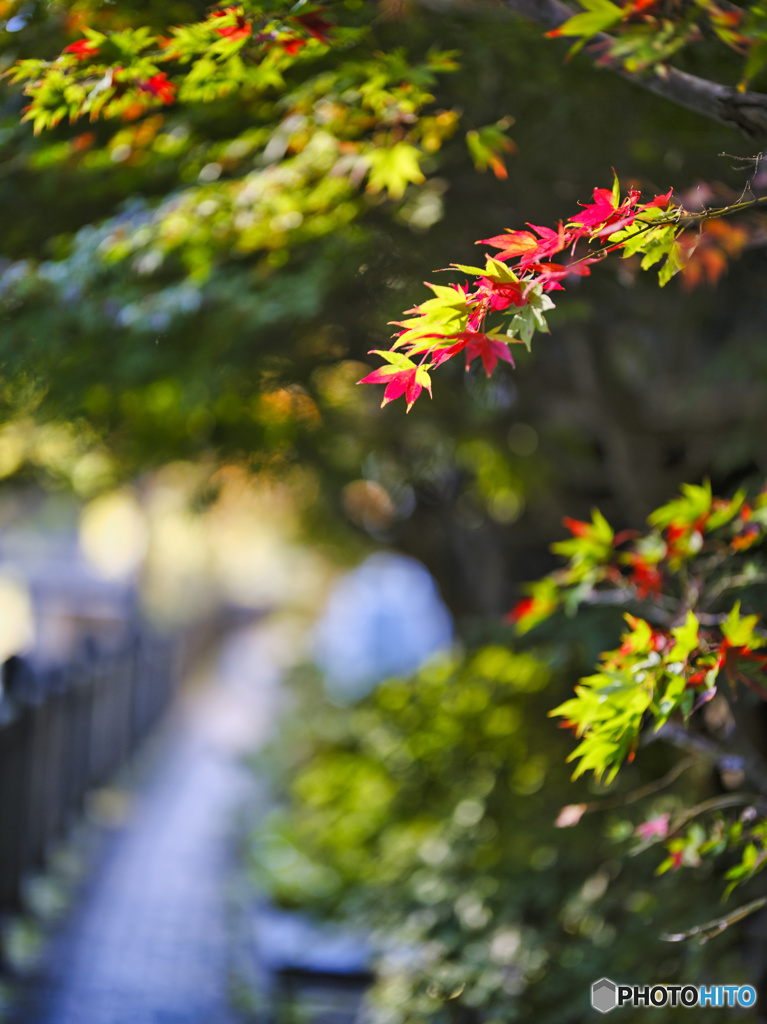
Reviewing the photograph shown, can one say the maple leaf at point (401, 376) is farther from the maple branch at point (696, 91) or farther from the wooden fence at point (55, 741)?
the wooden fence at point (55, 741)

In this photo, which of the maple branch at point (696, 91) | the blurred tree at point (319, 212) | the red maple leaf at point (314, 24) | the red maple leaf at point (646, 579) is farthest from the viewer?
the red maple leaf at point (646, 579)

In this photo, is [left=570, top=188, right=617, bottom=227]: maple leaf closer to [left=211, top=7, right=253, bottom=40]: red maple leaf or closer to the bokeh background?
[left=211, top=7, right=253, bottom=40]: red maple leaf

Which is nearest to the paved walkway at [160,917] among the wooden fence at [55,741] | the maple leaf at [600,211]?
the wooden fence at [55,741]

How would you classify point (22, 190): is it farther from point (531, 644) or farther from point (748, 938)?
point (748, 938)

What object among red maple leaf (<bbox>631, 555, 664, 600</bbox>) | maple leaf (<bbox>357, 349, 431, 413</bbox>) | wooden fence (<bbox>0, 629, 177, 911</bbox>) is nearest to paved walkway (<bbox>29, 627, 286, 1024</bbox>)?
wooden fence (<bbox>0, 629, 177, 911</bbox>)

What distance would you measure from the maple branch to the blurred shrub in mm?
1716

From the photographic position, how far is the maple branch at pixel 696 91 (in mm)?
1520

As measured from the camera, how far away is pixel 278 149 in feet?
8.21

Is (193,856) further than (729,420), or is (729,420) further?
(193,856)

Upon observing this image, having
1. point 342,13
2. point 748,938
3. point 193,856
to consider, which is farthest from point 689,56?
point 193,856

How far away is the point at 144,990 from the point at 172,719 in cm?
767

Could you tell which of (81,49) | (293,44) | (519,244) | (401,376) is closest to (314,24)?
(293,44)

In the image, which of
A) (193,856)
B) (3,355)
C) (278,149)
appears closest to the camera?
(278,149)

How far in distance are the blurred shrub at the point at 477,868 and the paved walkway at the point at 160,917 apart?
1.61 feet
